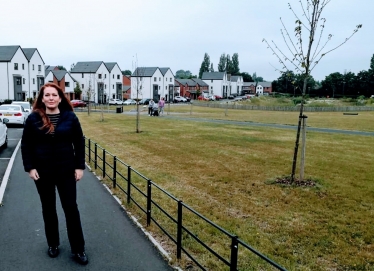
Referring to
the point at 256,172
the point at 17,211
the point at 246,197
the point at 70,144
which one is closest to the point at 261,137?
the point at 256,172

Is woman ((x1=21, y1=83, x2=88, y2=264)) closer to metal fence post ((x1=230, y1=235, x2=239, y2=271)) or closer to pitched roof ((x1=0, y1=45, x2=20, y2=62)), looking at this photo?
metal fence post ((x1=230, y1=235, x2=239, y2=271))

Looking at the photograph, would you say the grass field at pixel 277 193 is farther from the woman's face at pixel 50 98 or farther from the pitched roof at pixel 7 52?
the pitched roof at pixel 7 52

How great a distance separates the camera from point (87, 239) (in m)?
5.57

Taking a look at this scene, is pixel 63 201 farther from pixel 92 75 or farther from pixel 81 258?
pixel 92 75

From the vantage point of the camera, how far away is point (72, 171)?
458 cm

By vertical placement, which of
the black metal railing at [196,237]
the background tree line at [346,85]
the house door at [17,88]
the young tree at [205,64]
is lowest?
the black metal railing at [196,237]

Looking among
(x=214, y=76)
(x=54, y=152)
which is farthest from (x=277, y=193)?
(x=214, y=76)

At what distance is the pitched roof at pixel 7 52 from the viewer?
62875 mm

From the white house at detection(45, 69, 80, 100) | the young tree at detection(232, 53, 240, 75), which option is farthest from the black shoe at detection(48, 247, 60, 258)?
the young tree at detection(232, 53, 240, 75)

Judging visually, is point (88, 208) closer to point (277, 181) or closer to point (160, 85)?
point (277, 181)

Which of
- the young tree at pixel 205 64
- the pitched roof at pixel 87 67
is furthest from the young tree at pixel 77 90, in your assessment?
the young tree at pixel 205 64

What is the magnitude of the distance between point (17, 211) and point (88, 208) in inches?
53.2

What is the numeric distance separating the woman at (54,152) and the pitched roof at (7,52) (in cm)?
6683

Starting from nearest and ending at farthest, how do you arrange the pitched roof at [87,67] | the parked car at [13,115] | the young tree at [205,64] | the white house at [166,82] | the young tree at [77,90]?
the parked car at [13,115], the young tree at [77,90], the pitched roof at [87,67], the white house at [166,82], the young tree at [205,64]
